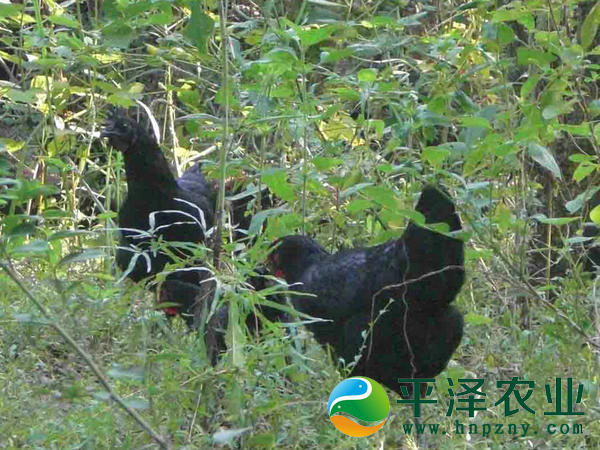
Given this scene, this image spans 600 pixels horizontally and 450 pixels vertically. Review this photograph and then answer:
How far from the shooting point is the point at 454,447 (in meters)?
3.55

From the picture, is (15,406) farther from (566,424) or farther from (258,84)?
(566,424)

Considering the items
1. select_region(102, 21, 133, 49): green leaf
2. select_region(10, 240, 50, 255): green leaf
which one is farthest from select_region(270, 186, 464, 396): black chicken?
select_region(10, 240, 50, 255): green leaf

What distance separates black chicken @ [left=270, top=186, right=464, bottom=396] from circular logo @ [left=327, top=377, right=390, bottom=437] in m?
0.19

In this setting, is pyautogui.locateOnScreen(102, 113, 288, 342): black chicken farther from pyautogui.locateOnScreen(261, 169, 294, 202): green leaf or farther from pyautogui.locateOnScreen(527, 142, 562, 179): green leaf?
pyautogui.locateOnScreen(527, 142, 562, 179): green leaf

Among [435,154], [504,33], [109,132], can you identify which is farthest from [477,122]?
[109,132]

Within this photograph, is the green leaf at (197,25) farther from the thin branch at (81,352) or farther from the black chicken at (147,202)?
the black chicken at (147,202)

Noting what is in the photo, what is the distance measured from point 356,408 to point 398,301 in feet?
2.09

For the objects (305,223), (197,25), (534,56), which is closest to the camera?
(197,25)

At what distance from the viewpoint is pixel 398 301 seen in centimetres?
404

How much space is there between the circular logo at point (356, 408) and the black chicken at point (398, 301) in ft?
0.61

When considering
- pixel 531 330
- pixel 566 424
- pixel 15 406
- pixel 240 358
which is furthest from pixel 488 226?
pixel 15 406

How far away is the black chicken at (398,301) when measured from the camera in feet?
13.0

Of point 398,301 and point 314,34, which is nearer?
point 314,34

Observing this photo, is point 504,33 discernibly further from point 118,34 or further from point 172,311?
point 172,311
